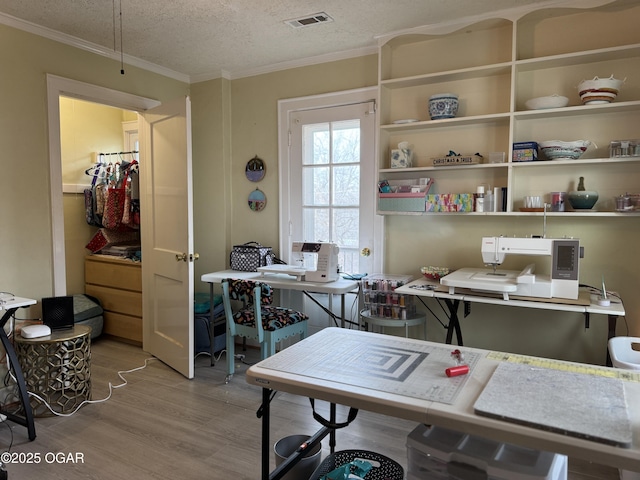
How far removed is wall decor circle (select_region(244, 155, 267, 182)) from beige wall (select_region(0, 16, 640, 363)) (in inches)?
1.8

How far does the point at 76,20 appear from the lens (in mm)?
2889

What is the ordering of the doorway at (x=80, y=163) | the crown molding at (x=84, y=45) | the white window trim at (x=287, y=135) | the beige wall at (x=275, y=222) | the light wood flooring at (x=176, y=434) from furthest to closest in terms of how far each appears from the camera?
the doorway at (x=80, y=163)
the white window trim at (x=287, y=135)
the crown molding at (x=84, y=45)
the beige wall at (x=275, y=222)
the light wood flooring at (x=176, y=434)

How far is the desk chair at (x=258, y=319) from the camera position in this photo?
9.74 ft

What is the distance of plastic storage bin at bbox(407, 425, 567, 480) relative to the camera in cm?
126

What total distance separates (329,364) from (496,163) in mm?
1905

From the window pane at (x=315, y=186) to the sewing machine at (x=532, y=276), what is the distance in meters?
1.42

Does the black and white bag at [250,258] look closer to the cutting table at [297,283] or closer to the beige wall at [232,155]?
the cutting table at [297,283]

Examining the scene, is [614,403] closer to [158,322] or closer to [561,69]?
[561,69]

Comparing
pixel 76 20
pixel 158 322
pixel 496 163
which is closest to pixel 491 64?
pixel 496 163

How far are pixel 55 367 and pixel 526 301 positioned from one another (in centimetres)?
279

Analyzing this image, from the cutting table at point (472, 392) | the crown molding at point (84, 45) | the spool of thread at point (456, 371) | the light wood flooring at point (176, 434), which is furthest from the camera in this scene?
the crown molding at point (84, 45)

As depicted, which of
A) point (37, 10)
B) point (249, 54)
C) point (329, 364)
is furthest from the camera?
point (249, 54)

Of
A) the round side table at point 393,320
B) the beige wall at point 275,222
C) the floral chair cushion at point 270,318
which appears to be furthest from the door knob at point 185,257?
the round side table at point 393,320

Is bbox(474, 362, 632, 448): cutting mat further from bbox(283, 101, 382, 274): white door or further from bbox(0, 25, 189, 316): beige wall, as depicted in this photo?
bbox(0, 25, 189, 316): beige wall
